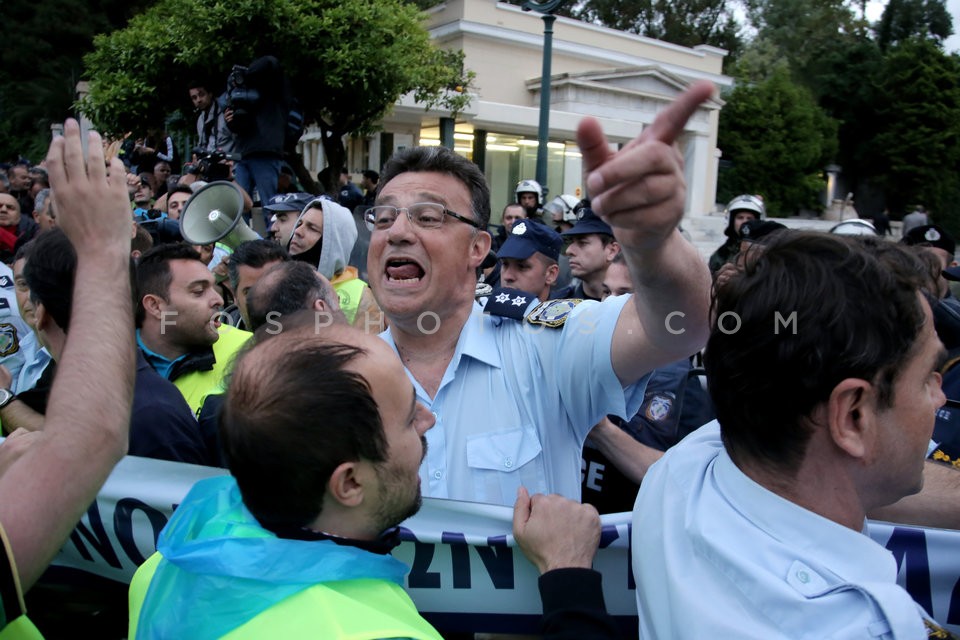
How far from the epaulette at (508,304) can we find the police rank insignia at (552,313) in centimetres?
4

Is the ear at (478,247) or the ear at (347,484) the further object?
the ear at (478,247)

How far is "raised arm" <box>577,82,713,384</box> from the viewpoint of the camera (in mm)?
1292

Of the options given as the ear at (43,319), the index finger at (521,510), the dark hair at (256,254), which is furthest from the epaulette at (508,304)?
the dark hair at (256,254)

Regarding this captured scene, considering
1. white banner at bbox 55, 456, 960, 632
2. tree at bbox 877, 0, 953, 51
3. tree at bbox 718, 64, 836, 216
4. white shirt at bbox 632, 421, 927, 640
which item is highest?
tree at bbox 877, 0, 953, 51

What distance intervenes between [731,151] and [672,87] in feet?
28.6

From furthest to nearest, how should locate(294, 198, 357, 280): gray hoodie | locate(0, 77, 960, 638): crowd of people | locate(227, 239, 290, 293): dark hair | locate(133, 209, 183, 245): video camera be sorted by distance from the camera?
locate(133, 209, 183, 245): video camera < locate(294, 198, 357, 280): gray hoodie < locate(227, 239, 290, 293): dark hair < locate(0, 77, 960, 638): crowd of people

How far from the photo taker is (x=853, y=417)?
129cm

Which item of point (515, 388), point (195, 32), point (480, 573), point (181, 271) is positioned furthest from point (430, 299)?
point (195, 32)

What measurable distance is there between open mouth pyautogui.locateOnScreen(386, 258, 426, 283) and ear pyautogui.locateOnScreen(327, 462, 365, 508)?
38.7 inches

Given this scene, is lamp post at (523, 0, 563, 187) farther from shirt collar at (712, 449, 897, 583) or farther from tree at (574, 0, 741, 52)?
tree at (574, 0, 741, 52)

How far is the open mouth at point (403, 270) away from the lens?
2297 mm

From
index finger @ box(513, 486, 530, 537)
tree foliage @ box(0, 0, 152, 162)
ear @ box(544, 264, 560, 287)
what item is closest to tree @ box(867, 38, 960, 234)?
tree foliage @ box(0, 0, 152, 162)

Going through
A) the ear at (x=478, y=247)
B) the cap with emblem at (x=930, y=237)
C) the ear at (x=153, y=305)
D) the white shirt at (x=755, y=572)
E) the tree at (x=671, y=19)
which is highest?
the tree at (x=671, y=19)

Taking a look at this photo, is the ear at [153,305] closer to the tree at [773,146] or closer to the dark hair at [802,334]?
the dark hair at [802,334]
